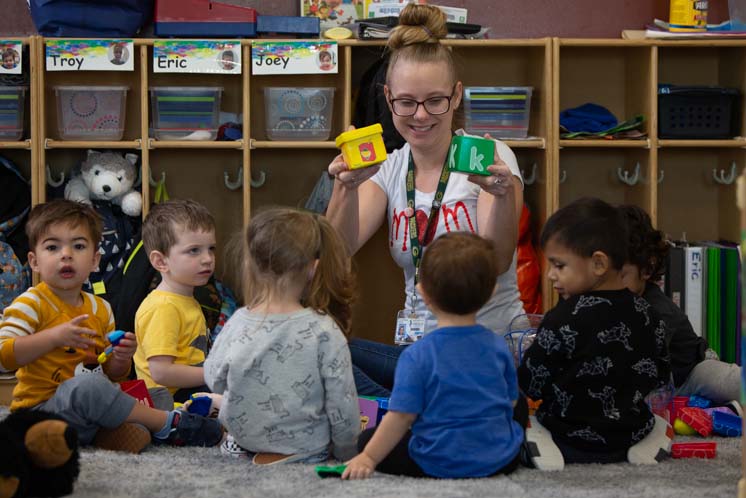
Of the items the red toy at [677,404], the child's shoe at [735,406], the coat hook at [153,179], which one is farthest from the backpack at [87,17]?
the child's shoe at [735,406]

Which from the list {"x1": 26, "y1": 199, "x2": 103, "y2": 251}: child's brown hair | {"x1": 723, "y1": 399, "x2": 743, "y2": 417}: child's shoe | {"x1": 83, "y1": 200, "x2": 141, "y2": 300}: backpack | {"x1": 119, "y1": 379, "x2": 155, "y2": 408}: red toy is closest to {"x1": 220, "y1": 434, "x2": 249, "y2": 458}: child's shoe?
{"x1": 119, "y1": 379, "x2": 155, "y2": 408}: red toy

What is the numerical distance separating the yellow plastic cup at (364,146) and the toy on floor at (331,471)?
0.86 metres

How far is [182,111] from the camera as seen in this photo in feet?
12.7

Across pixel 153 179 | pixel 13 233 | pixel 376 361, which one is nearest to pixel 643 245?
pixel 376 361

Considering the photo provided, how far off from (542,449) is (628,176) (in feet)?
7.45

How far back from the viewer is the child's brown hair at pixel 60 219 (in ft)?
8.30

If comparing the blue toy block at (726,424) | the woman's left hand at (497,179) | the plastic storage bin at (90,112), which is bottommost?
the blue toy block at (726,424)

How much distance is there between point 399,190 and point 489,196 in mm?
302

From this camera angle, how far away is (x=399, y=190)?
2.97 metres

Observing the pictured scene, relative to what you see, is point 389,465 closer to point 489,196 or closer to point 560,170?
point 489,196

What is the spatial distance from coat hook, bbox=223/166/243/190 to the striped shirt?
168cm

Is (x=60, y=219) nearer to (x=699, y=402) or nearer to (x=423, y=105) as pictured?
(x=423, y=105)

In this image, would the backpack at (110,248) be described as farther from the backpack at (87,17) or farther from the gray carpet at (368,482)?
the gray carpet at (368,482)

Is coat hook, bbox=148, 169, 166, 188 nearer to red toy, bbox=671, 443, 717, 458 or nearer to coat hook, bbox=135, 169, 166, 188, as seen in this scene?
coat hook, bbox=135, 169, 166, 188
